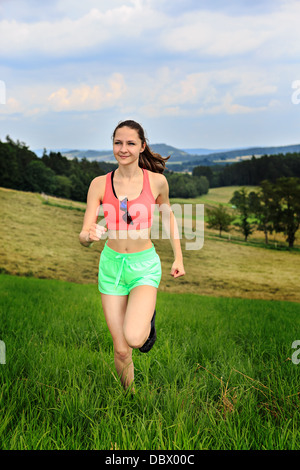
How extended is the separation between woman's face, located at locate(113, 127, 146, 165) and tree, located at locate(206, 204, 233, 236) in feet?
66.9

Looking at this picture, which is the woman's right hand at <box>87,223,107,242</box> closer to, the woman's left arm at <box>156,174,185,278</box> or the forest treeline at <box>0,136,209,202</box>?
the woman's left arm at <box>156,174,185,278</box>

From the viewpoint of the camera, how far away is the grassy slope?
57.1ft

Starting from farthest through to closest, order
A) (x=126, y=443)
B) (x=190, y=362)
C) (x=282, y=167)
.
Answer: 1. (x=282, y=167)
2. (x=190, y=362)
3. (x=126, y=443)

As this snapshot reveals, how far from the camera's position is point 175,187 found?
17.6 metres

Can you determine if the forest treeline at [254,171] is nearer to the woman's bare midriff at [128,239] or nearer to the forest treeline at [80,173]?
the forest treeline at [80,173]

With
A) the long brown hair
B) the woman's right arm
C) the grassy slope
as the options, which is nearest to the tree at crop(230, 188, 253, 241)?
the grassy slope

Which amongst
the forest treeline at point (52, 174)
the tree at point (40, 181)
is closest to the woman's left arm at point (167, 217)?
the forest treeline at point (52, 174)

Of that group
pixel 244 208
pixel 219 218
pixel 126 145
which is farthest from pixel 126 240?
pixel 219 218

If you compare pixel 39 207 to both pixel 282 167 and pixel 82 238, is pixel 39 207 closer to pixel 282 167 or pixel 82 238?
pixel 282 167

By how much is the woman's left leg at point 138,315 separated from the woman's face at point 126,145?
90cm

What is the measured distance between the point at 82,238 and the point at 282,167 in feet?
72.8

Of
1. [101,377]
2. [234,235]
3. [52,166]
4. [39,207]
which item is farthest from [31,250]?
[101,377]

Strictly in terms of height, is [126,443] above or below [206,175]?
below

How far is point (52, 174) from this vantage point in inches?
819
